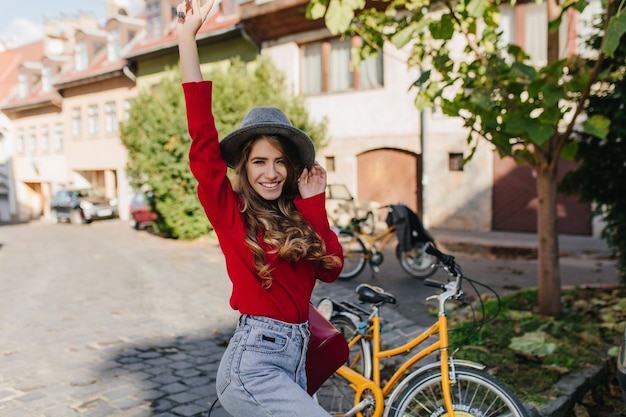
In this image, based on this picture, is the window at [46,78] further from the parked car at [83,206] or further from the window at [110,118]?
the parked car at [83,206]

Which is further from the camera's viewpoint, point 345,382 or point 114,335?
point 114,335

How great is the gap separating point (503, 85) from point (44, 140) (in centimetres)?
3440

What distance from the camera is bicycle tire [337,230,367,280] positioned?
9.08 m

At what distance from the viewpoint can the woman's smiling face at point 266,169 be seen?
7.23 ft

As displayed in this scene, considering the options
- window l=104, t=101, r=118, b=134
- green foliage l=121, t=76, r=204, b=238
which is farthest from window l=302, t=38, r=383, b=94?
window l=104, t=101, r=118, b=134

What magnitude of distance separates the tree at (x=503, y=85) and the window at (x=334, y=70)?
440 inches

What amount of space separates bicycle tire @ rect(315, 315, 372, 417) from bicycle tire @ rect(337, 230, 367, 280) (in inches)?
210

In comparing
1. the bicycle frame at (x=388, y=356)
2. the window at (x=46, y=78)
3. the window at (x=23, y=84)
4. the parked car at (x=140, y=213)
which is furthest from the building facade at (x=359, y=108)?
the window at (x=23, y=84)

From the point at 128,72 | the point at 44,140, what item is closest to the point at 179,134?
the point at 128,72

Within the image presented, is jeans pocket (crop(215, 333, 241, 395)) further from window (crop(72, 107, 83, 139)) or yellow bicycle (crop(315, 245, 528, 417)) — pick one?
window (crop(72, 107, 83, 139))

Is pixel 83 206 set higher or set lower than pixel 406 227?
lower

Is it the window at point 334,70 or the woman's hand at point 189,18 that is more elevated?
the window at point 334,70

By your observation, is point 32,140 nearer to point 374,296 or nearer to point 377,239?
point 377,239

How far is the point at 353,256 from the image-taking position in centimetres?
917
